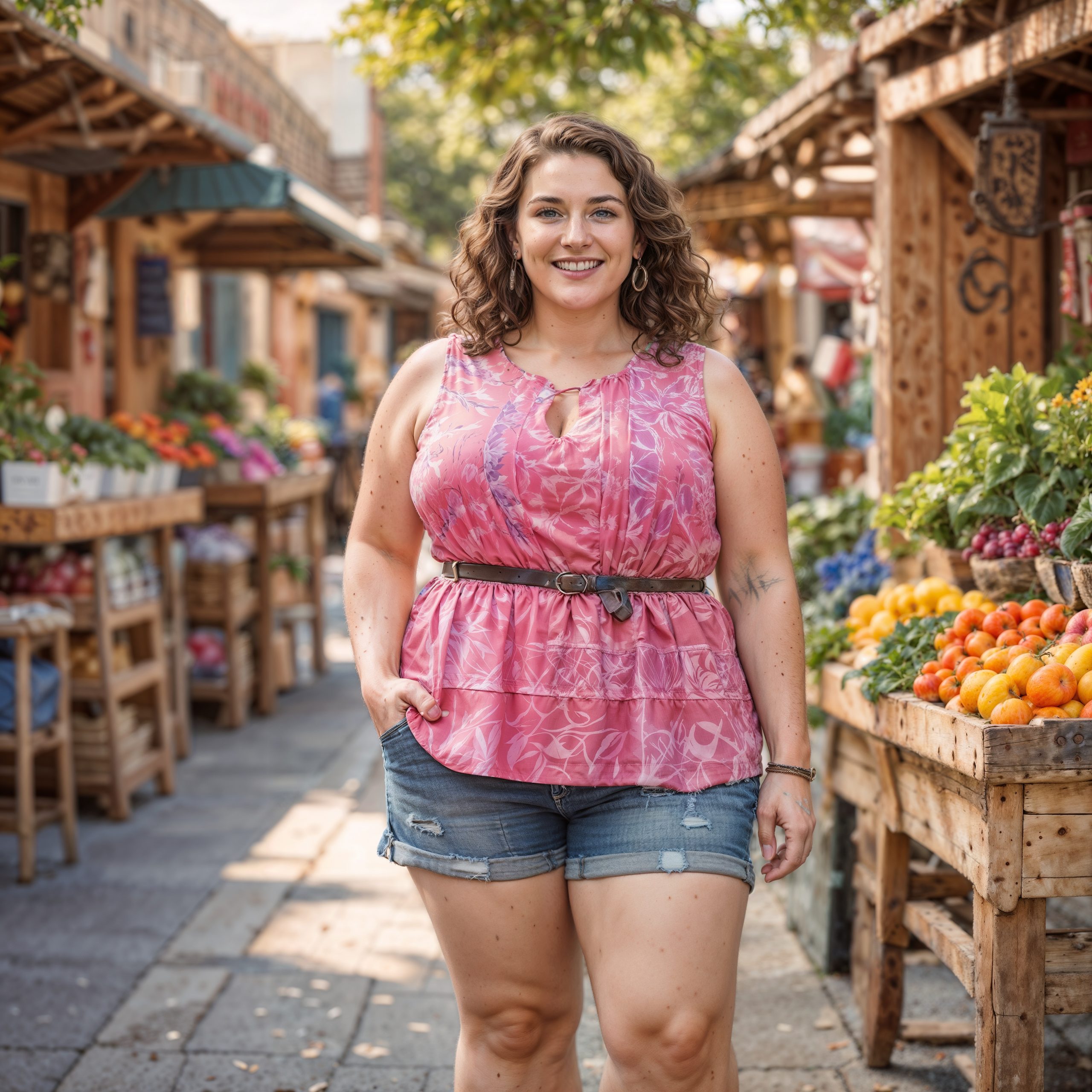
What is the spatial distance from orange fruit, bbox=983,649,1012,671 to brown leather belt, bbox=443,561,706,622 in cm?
73

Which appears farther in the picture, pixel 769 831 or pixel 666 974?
pixel 769 831

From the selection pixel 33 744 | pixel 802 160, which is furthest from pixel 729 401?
pixel 802 160

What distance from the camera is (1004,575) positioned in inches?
124

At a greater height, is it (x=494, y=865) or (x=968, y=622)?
(x=968, y=622)

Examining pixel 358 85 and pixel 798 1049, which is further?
pixel 358 85

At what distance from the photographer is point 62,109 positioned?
18.0 ft

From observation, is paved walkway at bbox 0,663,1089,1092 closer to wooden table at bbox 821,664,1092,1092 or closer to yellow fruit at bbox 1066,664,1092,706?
wooden table at bbox 821,664,1092,1092

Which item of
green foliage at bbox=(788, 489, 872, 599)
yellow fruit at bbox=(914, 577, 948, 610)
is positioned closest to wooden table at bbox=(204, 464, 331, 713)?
green foliage at bbox=(788, 489, 872, 599)

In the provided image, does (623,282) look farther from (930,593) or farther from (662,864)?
(930,593)

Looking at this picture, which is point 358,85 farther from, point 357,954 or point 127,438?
point 357,954

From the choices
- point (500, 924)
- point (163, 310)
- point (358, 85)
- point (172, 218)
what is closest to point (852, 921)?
point (500, 924)

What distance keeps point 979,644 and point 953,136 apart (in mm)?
2010

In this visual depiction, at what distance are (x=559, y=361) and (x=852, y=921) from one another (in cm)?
234

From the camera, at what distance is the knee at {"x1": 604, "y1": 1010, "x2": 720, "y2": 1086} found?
6.64ft
